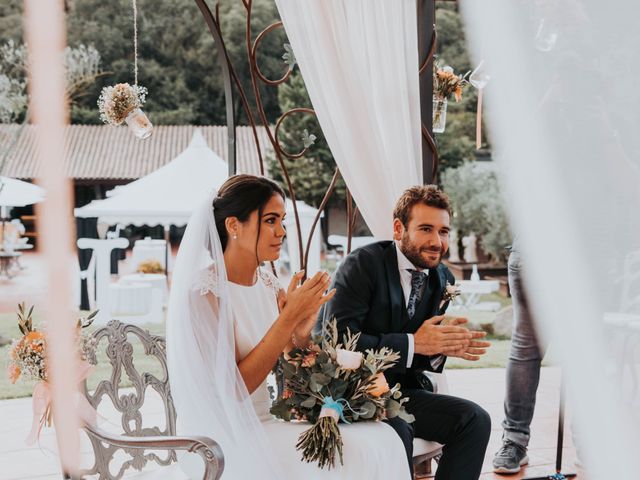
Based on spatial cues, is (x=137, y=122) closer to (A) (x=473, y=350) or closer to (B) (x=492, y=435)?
(A) (x=473, y=350)

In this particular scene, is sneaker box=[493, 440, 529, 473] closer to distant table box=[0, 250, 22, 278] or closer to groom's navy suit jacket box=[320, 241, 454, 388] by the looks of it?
groom's navy suit jacket box=[320, 241, 454, 388]

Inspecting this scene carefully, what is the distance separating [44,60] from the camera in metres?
1.38

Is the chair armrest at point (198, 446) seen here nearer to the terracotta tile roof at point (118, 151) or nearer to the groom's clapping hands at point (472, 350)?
the groom's clapping hands at point (472, 350)

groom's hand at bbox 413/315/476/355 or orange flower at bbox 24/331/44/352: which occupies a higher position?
orange flower at bbox 24/331/44/352

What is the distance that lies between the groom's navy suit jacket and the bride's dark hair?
41 centimetres

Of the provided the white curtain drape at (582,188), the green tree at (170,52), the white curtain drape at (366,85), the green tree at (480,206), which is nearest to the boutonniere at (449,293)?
the white curtain drape at (366,85)

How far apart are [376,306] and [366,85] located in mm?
823

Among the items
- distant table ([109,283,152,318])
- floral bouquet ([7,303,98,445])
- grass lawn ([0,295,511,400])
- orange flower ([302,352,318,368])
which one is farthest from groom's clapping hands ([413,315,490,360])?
distant table ([109,283,152,318])

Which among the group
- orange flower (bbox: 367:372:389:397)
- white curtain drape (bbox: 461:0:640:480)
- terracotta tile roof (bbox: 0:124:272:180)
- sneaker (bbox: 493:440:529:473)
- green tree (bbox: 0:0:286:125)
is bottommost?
sneaker (bbox: 493:440:529:473)

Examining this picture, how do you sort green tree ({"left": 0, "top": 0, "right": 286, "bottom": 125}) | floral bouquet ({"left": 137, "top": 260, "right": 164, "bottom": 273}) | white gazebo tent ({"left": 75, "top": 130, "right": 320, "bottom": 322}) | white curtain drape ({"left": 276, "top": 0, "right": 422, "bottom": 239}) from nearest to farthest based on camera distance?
1. white curtain drape ({"left": 276, "top": 0, "right": 422, "bottom": 239})
2. white gazebo tent ({"left": 75, "top": 130, "right": 320, "bottom": 322})
3. floral bouquet ({"left": 137, "top": 260, "right": 164, "bottom": 273})
4. green tree ({"left": 0, "top": 0, "right": 286, "bottom": 125})

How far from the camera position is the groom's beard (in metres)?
2.30

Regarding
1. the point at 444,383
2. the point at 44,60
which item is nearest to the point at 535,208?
the point at 44,60

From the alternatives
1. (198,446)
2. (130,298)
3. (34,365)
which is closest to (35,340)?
(34,365)

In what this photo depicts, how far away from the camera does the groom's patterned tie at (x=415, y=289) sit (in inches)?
93.0
